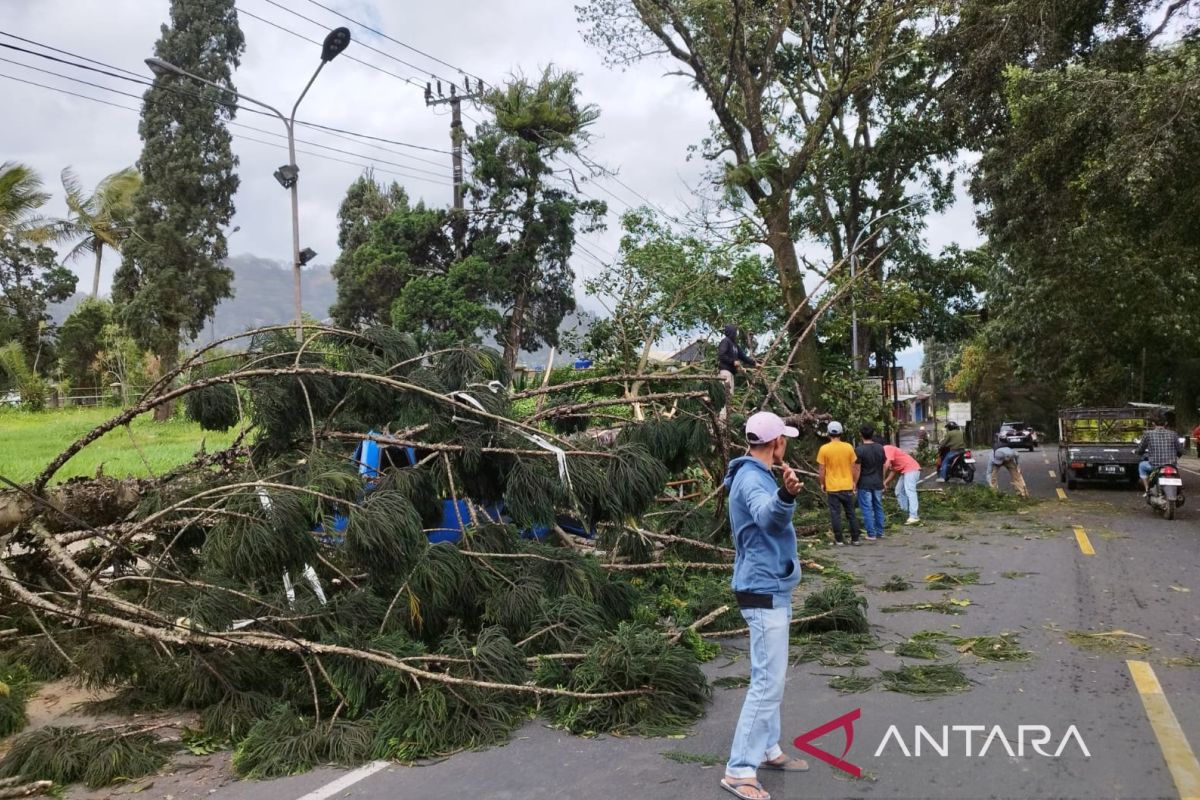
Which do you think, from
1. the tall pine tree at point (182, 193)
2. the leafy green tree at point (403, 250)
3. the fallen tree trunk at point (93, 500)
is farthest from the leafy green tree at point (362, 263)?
the fallen tree trunk at point (93, 500)

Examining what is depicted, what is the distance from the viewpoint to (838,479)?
39.9 ft

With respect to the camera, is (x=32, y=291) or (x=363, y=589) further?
(x=32, y=291)

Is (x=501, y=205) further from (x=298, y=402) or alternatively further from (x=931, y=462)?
(x=298, y=402)

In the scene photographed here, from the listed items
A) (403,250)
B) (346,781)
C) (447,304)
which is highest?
(403,250)

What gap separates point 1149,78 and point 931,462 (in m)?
20.9

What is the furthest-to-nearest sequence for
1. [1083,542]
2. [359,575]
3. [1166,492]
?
[1166,492] < [1083,542] < [359,575]

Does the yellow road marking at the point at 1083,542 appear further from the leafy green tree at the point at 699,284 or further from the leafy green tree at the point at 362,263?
→ the leafy green tree at the point at 362,263

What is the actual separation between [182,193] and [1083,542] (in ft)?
102

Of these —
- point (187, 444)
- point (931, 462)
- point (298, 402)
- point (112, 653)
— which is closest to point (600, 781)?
point (112, 653)

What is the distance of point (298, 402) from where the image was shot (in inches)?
277

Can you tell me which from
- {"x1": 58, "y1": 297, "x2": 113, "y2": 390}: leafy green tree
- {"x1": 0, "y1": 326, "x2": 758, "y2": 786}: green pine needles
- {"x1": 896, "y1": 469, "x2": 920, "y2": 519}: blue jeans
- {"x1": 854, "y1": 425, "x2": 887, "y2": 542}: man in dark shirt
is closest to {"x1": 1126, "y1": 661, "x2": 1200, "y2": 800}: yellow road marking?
{"x1": 0, "y1": 326, "x2": 758, "y2": 786}: green pine needles

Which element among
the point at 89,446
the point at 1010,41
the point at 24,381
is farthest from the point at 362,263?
the point at 1010,41

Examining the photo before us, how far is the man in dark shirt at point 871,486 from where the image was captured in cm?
1272

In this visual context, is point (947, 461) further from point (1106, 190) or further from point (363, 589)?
point (363, 589)
